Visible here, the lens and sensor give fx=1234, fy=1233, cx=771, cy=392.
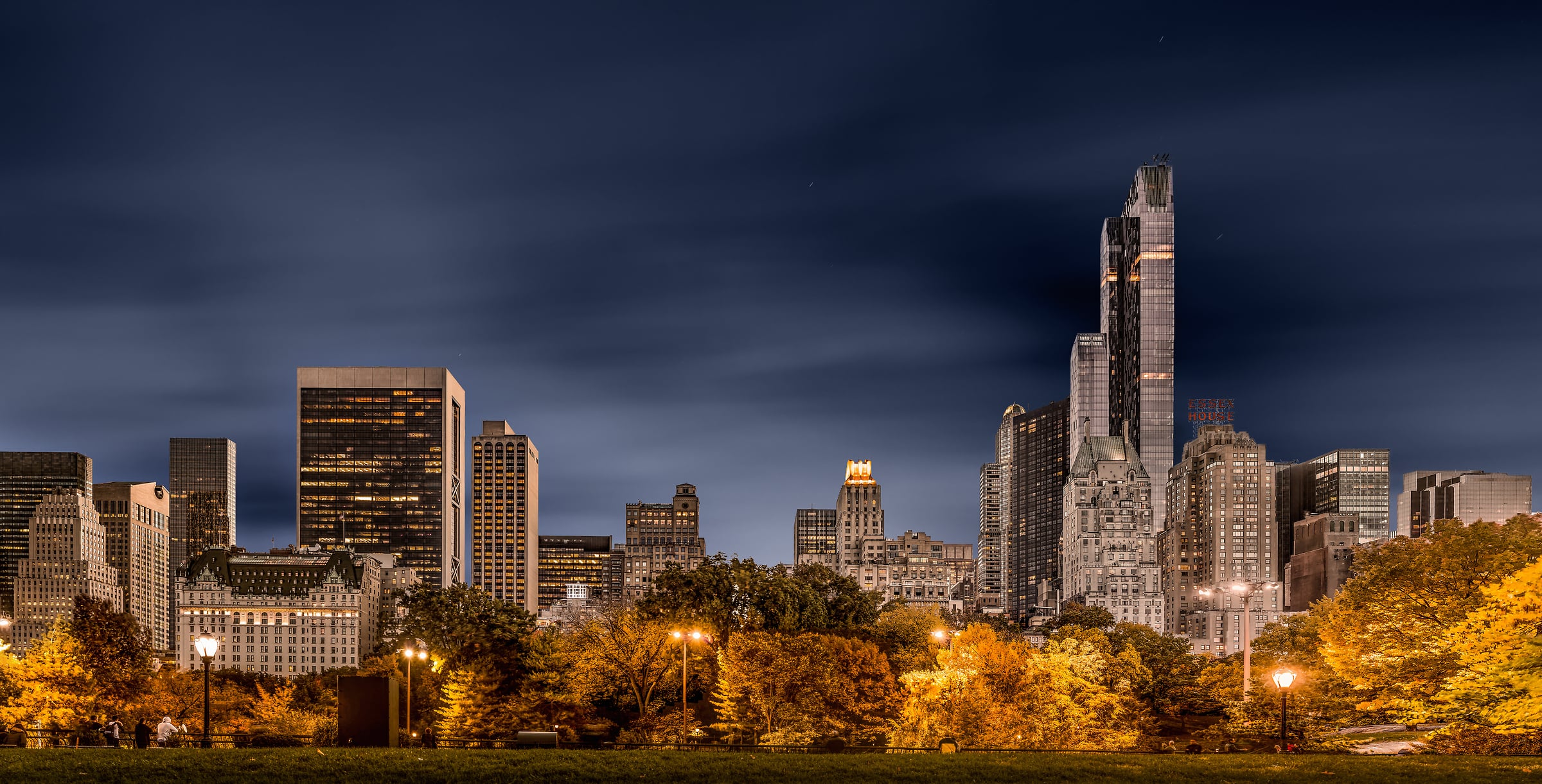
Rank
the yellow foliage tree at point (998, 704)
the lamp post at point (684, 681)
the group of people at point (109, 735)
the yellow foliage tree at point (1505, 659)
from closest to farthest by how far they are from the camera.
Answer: the group of people at point (109, 735) → the yellow foliage tree at point (1505, 659) → the yellow foliage tree at point (998, 704) → the lamp post at point (684, 681)

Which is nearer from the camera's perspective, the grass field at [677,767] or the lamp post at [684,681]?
the grass field at [677,767]

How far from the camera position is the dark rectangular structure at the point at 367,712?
3341 centimetres

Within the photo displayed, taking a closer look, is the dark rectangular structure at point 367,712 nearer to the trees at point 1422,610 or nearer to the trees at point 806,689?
the trees at point 806,689

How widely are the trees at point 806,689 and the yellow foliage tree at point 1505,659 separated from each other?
26.0 m

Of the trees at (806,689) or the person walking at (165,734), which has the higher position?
the person walking at (165,734)

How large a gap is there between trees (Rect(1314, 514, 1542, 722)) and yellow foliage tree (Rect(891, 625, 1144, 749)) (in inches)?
461

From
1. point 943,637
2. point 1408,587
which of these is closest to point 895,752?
point 1408,587

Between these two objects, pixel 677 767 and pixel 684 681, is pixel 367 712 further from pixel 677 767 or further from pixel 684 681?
pixel 684 681

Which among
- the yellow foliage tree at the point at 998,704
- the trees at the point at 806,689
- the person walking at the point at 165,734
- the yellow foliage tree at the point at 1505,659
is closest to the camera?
the yellow foliage tree at the point at 1505,659

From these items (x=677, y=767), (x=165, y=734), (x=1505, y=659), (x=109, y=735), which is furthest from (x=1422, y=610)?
(x=109, y=735)

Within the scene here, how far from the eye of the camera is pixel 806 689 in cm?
5838

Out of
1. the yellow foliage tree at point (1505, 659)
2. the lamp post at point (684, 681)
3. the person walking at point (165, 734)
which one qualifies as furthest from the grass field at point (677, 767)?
the lamp post at point (684, 681)

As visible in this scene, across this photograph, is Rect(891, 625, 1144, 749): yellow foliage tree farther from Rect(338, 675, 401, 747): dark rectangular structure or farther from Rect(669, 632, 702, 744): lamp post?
Rect(338, 675, 401, 747): dark rectangular structure

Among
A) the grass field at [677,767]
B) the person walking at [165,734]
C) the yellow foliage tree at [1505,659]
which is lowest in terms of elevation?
the person walking at [165,734]
